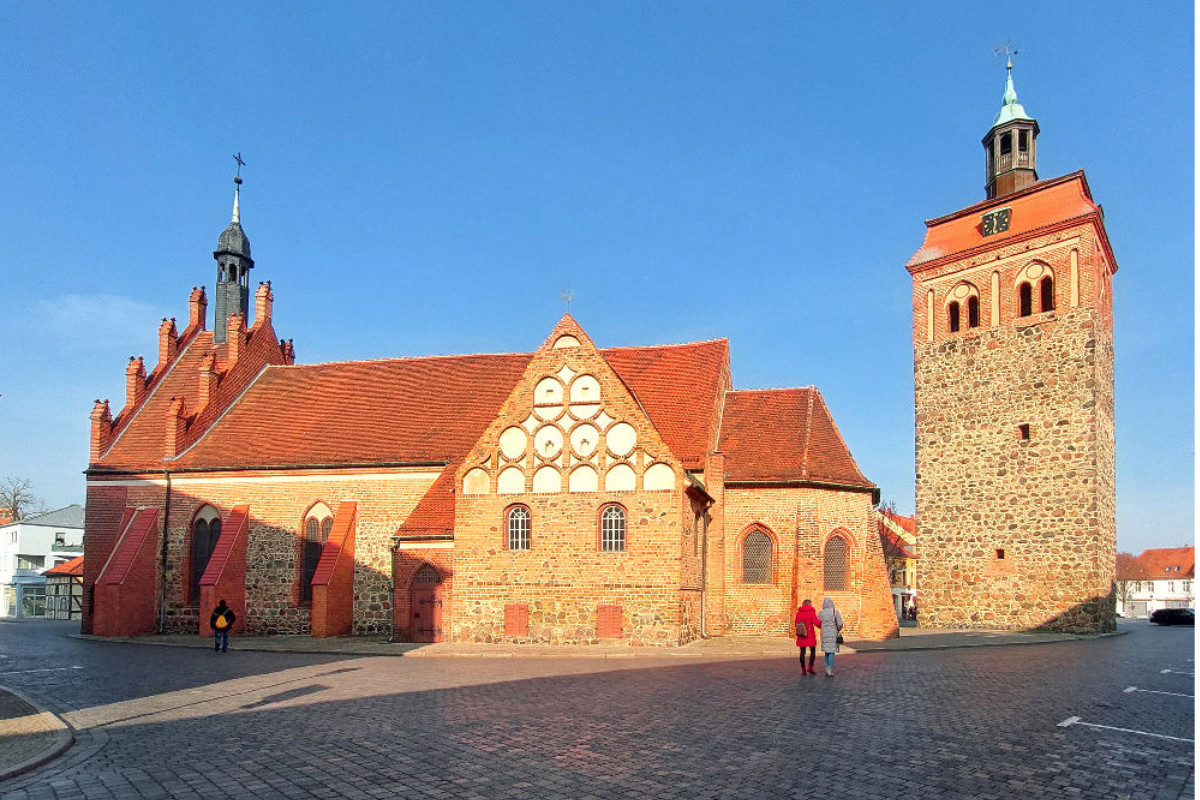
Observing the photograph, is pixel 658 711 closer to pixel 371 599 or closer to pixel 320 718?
pixel 320 718

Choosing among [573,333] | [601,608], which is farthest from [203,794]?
[573,333]

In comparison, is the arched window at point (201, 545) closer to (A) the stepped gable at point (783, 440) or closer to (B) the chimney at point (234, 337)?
(B) the chimney at point (234, 337)

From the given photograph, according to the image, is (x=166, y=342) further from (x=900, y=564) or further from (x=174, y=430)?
(x=900, y=564)

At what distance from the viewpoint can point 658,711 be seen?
509 inches

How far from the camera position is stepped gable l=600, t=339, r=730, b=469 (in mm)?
28828

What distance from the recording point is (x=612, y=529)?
25.0m

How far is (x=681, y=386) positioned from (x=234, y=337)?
1782 cm

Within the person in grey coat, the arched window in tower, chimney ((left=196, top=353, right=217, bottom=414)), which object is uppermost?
the arched window in tower

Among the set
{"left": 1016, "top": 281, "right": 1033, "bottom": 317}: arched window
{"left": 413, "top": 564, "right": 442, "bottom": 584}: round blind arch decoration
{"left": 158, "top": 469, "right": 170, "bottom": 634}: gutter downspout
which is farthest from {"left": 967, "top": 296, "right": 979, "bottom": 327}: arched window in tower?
{"left": 158, "top": 469, "right": 170, "bottom": 634}: gutter downspout

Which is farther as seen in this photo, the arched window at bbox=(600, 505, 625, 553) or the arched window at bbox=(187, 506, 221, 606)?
the arched window at bbox=(187, 506, 221, 606)

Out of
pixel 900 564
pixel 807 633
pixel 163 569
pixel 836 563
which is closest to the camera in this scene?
pixel 807 633

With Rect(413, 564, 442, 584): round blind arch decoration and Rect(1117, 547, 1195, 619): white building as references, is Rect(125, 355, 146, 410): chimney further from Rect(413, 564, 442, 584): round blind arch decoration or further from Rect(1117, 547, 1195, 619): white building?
Rect(1117, 547, 1195, 619): white building

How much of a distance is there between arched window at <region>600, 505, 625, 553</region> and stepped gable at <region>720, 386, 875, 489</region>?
4853mm

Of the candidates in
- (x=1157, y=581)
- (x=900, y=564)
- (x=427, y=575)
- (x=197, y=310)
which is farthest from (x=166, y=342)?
(x=1157, y=581)
